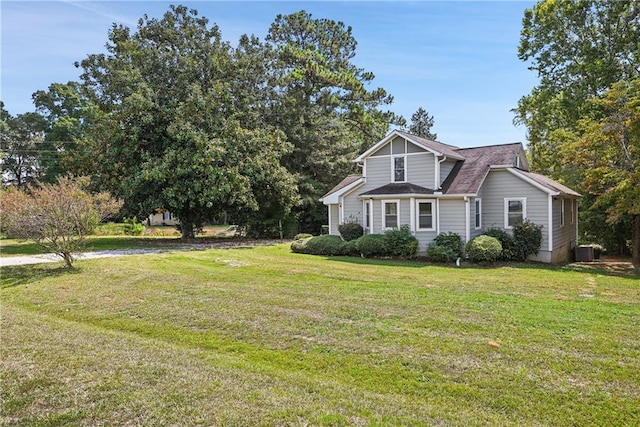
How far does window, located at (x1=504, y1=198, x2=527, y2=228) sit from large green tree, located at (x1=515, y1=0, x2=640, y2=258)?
3763 mm

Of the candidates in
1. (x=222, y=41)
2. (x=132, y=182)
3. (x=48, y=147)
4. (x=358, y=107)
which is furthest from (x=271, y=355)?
(x=48, y=147)

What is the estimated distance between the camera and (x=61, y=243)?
12.8m

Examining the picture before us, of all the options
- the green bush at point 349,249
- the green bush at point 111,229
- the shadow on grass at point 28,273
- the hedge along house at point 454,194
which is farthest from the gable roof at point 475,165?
the green bush at point 111,229

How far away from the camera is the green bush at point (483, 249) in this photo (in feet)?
50.6

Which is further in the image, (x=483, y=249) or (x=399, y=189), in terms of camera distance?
(x=399, y=189)

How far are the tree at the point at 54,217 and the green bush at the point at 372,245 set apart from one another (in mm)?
10023

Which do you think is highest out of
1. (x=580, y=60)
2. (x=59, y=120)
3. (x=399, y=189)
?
(x=59, y=120)

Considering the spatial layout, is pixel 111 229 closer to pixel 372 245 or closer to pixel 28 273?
pixel 28 273

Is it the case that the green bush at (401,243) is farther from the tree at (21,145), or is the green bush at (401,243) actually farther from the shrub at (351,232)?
the tree at (21,145)

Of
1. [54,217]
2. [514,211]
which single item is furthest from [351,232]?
[54,217]

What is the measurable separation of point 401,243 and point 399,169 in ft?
11.9

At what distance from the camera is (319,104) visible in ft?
105

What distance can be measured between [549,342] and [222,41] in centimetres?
2449

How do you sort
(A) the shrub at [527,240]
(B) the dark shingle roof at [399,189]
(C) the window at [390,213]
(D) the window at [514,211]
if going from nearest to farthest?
(A) the shrub at [527,240], (D) the window at [514,211], (B) the dark shingle roof at [399,189], (C) the window at [390,213]
